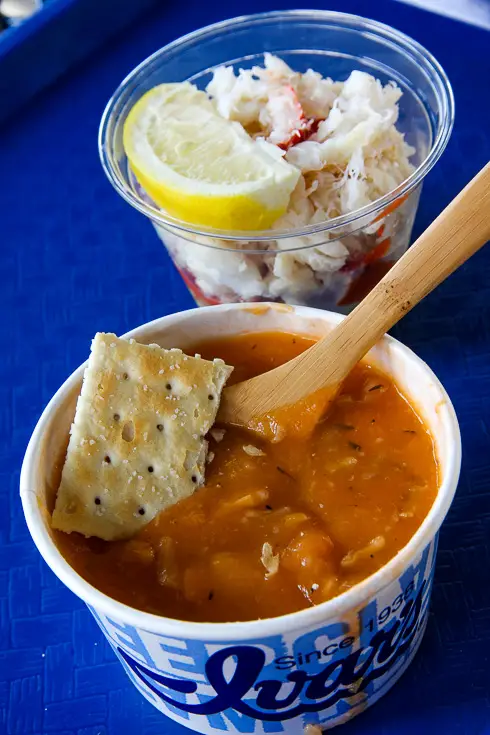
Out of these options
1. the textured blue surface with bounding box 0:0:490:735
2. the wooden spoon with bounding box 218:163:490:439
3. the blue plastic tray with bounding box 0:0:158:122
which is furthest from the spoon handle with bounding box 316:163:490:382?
the blue plastic tray with bounding box 0:0:158:122

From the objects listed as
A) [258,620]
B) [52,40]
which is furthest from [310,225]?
[52,40]

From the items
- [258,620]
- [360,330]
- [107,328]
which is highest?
[360,330]

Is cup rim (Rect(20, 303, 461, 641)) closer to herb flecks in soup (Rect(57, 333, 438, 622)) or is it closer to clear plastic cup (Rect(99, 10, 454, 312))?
herb flecks in soup (Rect(57, 333, 438, 622))

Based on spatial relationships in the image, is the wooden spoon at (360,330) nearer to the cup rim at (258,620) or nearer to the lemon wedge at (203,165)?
the cup rim at (258,620)

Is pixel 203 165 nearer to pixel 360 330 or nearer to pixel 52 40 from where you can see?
pixel 360 330

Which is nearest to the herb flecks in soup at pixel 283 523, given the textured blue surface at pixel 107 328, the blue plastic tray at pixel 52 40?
the textured blue surface at pixel 107 328

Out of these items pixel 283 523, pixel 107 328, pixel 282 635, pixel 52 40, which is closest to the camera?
pixel 282 635
